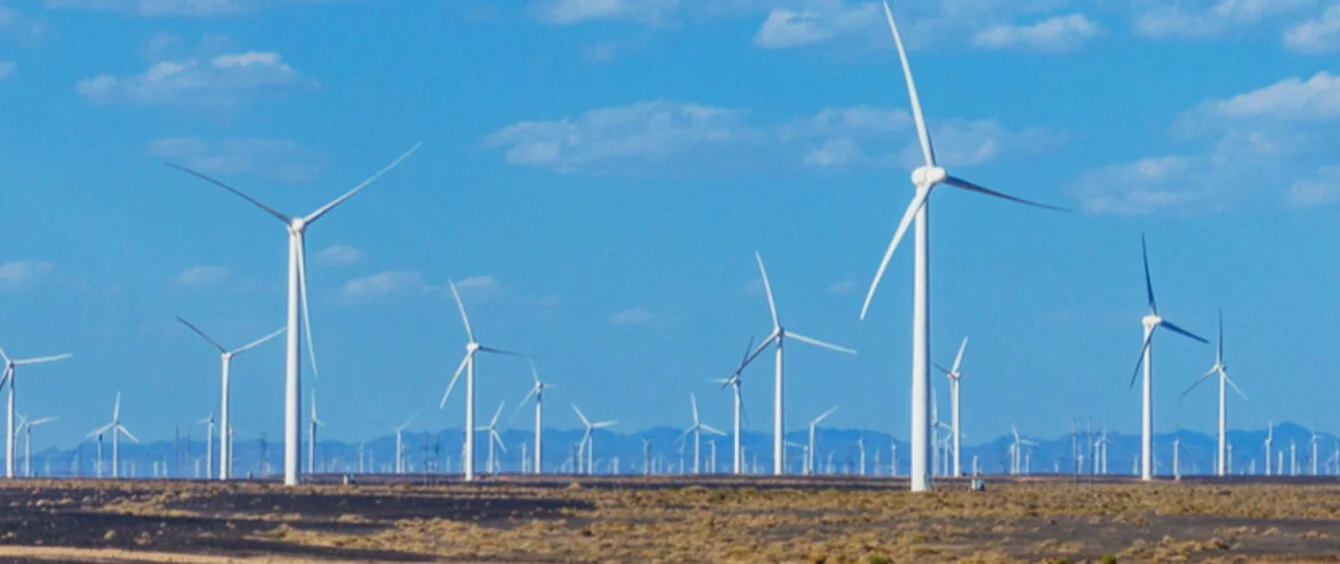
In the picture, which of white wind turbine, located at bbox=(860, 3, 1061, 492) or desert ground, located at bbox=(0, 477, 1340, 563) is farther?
white wind turbine, located at bbox=(860, 3, 1061, 492)

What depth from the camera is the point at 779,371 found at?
155375mm

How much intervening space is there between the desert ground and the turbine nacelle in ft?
43.2

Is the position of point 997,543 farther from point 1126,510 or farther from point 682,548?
point 1126,510

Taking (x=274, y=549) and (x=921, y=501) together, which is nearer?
(x=274, y=549)

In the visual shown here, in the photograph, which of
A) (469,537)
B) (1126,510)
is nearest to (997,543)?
(469,537)

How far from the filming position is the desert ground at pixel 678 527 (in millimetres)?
55094

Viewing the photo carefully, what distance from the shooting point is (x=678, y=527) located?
69.9 metres

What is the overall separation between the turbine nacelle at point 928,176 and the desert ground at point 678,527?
43.2ft

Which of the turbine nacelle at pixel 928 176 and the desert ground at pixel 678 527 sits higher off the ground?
the turbine nacelle at pixel 928 176

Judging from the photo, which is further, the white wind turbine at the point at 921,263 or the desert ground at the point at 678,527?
the white wind turbine at the point at 921,263

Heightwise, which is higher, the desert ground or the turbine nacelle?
the turbine nacelle

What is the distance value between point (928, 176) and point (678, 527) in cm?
2797

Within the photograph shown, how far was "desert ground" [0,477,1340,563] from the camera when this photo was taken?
55.1 metres

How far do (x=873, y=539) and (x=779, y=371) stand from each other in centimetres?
9393
